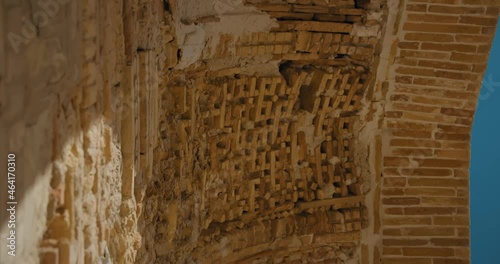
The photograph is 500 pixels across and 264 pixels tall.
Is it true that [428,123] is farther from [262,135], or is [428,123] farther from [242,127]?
[242,127]

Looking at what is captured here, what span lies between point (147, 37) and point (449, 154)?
237 cm

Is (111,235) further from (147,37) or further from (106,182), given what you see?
(147,37)

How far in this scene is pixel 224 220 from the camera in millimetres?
4742
